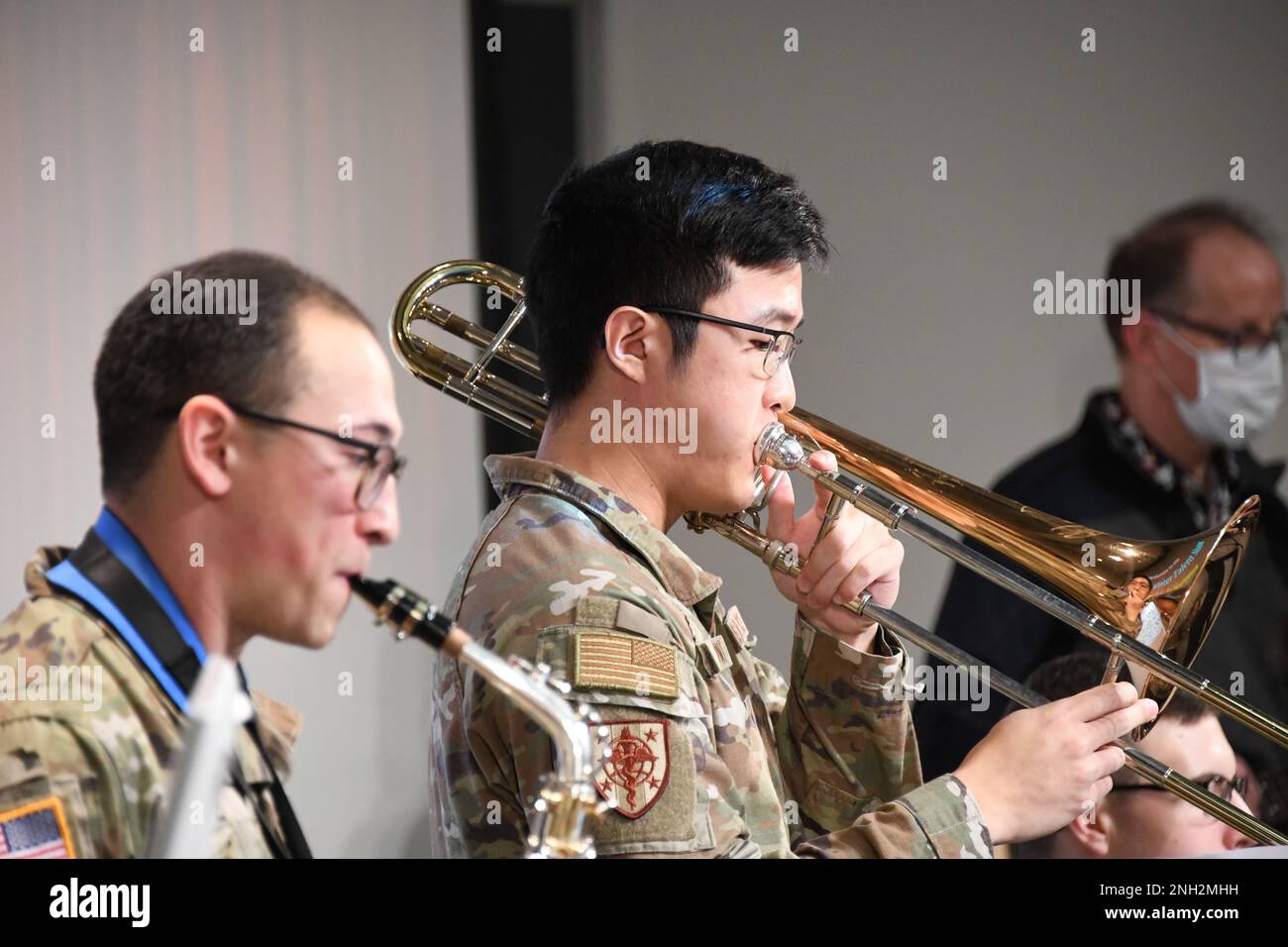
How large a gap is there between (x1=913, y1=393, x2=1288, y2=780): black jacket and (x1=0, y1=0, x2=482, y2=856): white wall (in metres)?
1.31

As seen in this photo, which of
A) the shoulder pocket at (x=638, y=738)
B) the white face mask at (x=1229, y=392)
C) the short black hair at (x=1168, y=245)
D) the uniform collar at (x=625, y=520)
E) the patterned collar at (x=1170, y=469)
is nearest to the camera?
the shoulder pocket at (x=638, y=738)

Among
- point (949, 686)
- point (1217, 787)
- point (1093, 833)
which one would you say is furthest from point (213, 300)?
point (949, 686)

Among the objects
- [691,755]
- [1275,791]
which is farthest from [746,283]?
[1275,791]

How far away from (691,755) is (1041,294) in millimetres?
3120

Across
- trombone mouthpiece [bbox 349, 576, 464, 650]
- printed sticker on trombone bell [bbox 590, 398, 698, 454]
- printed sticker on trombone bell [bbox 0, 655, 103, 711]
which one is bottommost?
printed sticker on trombone bell [bbox 0, 655, 103, 711]

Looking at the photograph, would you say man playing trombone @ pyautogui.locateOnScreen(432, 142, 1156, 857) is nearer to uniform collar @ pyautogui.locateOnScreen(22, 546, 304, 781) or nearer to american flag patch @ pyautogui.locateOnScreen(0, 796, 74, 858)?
uniform collar @ pyautogui.locateOnScreen(22, 546, 304, 781)

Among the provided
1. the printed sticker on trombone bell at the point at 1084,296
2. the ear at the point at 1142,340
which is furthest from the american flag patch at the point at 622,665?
the printed sticker on trombone bell at the point at 1084,296

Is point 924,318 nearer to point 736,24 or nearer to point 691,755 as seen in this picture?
point 736,24

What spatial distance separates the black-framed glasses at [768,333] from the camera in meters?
2.19

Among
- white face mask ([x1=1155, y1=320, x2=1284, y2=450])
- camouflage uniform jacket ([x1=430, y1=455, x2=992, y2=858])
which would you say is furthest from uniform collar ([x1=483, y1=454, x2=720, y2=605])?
white face mask ([x1=1155, y1=320, x2=1284, y2=450])

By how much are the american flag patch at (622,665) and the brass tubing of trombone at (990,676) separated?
21.6 inches

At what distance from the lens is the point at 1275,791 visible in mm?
3498

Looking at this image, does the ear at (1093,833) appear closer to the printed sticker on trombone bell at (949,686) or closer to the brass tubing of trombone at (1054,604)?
the brass tubing of trombone at (1054,604)

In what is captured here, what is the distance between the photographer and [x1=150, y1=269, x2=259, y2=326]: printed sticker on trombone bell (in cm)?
158
